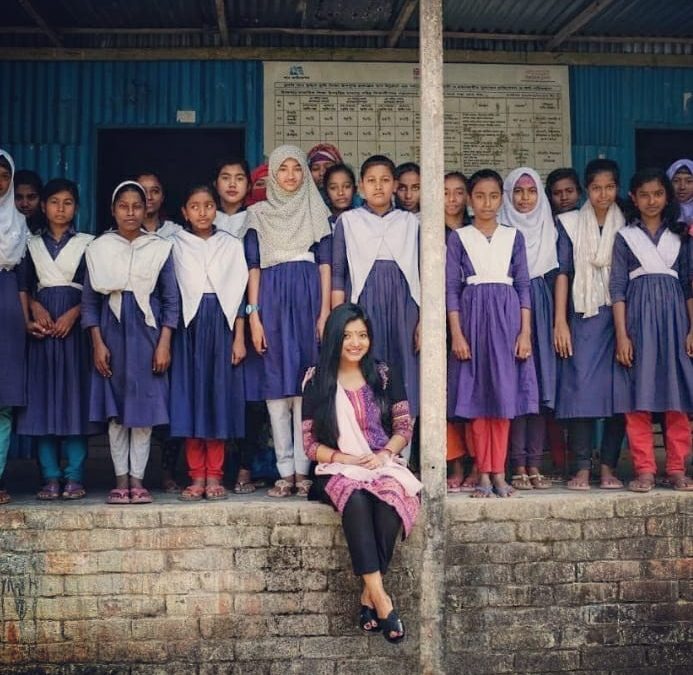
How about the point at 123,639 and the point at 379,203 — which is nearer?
the point at 123,639

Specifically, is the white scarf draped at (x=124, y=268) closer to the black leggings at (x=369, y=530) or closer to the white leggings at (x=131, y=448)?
the white leggings at (x=131, y=448)

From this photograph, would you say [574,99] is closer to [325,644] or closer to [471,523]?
[471,523]

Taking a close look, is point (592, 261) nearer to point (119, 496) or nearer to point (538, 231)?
point (538, 231)

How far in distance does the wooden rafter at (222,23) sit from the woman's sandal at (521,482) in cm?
352

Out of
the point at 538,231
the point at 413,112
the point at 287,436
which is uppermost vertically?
the point at 413,112

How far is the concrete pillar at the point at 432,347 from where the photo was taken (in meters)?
4.51

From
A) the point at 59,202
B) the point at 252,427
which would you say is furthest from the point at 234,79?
the point at 252,427

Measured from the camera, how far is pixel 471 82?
6.94 metres

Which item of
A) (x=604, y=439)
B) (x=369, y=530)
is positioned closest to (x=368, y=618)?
(x=369, y=530)

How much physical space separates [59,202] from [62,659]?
2.33m

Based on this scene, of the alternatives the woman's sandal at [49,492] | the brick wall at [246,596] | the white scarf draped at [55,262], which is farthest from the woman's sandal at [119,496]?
the white scarf draped at [55,262]

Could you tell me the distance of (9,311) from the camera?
477 cm

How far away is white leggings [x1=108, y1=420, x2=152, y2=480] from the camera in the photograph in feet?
15.7

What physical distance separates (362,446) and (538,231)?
168 centimetres
